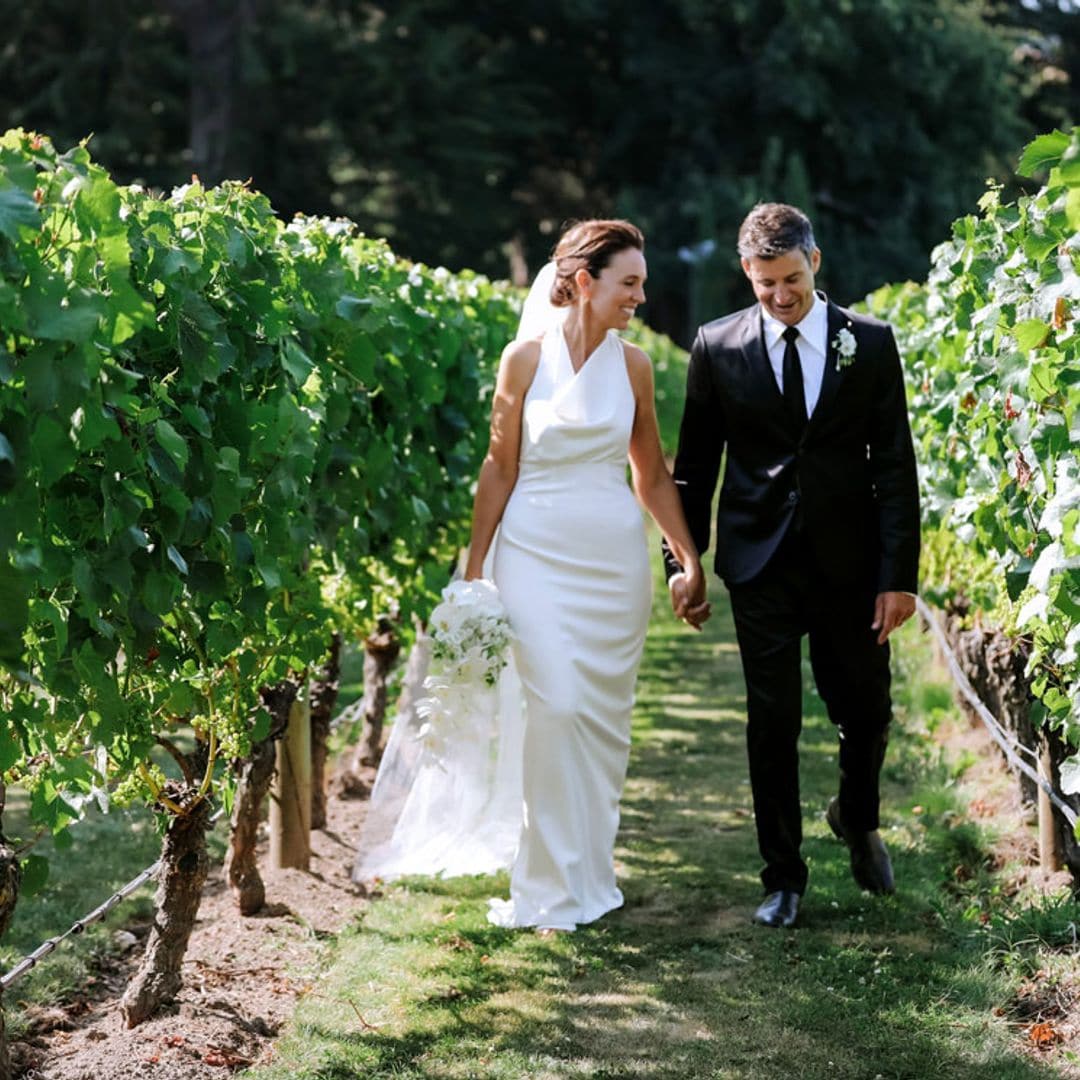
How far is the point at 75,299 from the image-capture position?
9.32 ft

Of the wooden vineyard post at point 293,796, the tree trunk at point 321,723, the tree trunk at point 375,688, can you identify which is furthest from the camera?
the tree trunk at point 375,688

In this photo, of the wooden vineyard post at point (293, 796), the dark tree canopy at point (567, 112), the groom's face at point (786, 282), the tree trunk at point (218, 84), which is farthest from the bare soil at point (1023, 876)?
the dark tree canopy at point (567, 112)

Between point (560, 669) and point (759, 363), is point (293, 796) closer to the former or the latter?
point (560, 669)

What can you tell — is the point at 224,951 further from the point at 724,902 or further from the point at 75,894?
the point at 724,902

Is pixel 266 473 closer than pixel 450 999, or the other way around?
pixel 266 473

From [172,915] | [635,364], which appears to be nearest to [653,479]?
[635,364]

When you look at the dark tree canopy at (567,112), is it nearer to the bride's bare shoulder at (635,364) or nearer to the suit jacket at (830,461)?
the bride's bare shoulder at (635,364)

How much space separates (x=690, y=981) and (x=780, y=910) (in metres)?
0.55

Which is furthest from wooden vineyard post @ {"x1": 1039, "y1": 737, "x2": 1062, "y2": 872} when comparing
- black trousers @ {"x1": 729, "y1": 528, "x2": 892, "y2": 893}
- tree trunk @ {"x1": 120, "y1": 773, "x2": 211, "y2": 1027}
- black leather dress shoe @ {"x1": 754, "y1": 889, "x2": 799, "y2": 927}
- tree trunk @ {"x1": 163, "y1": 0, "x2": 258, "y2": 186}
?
tree trunk @ {"x1": 163, "y1": 0, "x2": 258, "y2": 186}

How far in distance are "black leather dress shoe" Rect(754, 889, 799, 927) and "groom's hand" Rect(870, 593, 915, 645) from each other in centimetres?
87

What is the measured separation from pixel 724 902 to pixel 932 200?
35.6 m

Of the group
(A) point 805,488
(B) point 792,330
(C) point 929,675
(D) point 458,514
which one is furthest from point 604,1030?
(C) point 929,675

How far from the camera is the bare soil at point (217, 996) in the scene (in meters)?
4.11

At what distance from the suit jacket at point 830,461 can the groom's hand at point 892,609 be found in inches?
1.2
